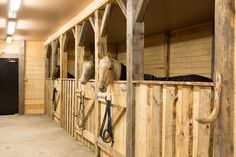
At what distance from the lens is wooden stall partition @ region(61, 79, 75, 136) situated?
19.1 feet

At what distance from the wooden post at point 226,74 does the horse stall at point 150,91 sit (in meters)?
0.01

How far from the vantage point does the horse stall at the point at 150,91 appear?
199 cm

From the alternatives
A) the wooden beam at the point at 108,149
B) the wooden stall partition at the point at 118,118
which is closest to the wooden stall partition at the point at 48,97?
the wooden beam at the point at 108,149

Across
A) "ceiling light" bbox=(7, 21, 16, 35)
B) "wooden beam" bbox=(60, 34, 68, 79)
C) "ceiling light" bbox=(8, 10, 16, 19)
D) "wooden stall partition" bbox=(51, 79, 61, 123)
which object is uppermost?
"ceiling light" bbox=(7, 21, 16, 35)

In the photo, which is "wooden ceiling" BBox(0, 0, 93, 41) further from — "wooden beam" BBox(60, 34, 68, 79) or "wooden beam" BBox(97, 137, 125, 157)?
"wooden beam" BBox(97, 137, 125, 157)

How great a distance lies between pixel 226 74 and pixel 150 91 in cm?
111

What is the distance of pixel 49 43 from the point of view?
855 centimetres

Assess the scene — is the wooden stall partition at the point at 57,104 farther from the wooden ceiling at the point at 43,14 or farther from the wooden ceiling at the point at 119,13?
the wooden ceiling at the point at 119,13

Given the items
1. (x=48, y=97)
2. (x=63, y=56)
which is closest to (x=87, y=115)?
(x=63, y=56)

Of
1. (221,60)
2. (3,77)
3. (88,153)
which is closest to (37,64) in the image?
(3,77)

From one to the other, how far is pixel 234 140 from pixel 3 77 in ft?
28.2

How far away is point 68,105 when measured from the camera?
626cm

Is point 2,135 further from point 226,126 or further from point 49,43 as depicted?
point 226,126

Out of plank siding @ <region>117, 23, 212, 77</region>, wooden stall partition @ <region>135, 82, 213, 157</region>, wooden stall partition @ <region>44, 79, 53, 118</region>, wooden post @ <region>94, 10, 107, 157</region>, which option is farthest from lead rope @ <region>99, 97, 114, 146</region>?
wooden stall partition @ <region>44, 79, 53, 118</region>
